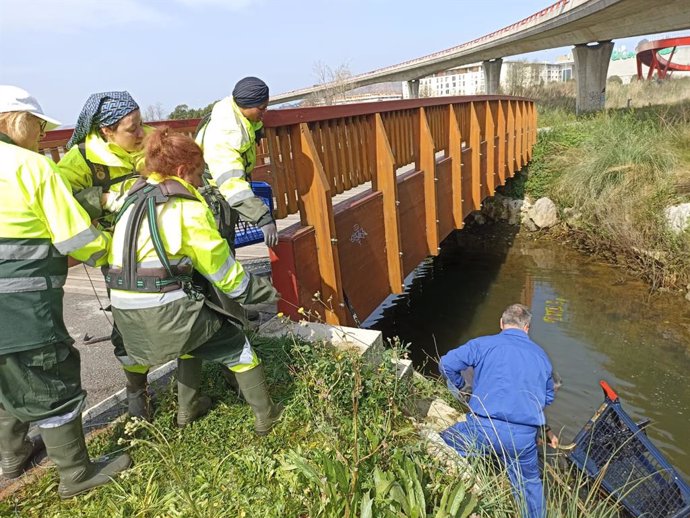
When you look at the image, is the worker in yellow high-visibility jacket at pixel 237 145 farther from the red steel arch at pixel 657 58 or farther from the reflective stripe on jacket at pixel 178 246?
the red steel arch at pixel 657 58

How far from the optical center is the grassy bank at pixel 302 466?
218 cm

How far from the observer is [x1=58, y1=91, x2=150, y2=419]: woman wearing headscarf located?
2732mm

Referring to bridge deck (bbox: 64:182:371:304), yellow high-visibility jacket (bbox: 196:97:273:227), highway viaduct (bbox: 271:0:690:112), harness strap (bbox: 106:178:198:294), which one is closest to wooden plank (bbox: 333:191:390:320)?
bridge deck (bbox: 64:182:371:304)

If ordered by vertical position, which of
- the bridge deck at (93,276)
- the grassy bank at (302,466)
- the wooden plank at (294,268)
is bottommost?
the grassy bank at (302,466)

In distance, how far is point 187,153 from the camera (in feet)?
7.96

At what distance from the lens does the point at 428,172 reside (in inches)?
271

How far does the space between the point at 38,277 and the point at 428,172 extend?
5.55 meters

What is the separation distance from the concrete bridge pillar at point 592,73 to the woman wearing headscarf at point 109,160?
97.9 ft

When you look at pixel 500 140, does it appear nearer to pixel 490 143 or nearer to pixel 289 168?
pixel 490 143

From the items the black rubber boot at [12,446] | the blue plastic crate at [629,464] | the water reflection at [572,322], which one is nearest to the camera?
the black rubber boot at [12,446]

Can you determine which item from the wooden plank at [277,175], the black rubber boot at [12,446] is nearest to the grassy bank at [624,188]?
the wooden plank at [277,175]

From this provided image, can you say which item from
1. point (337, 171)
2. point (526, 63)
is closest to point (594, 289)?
point (337, 171)

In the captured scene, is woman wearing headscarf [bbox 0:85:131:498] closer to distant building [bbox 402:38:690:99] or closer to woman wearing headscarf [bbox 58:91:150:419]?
woman wearing headscarf [bbox 58:91:150:419]

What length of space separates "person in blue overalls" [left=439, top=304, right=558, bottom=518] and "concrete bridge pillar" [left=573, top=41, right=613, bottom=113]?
94.3 ft
